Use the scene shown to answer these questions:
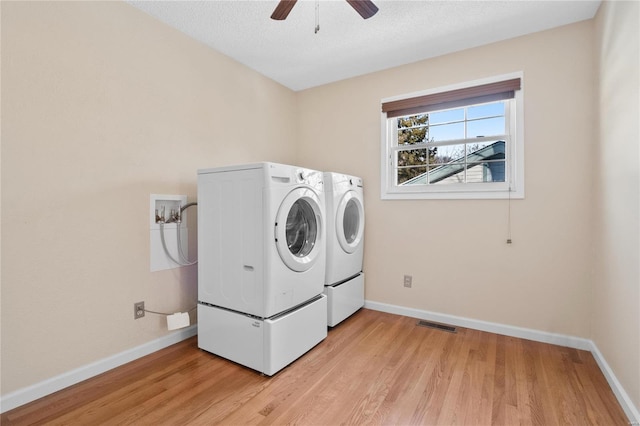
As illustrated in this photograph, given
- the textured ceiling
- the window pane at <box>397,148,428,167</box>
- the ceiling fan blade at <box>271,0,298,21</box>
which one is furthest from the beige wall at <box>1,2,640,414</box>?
the ceiling fan blade at <box>271,0,298,21</box>

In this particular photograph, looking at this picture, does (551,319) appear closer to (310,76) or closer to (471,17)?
(471,17)

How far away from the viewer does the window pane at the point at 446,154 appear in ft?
8.91

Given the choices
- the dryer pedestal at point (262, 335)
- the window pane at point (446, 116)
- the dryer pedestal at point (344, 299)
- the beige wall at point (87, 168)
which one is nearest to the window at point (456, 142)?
the window pane at point (446, 116)

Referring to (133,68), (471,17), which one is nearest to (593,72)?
(471,17)

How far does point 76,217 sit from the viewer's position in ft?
5.84

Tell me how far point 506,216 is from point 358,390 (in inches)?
69.0

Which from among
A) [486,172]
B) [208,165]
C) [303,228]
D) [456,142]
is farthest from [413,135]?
[208,165]

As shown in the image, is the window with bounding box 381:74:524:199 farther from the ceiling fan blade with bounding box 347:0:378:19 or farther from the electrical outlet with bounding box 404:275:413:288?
the ceiling fan blade with bounding box 347:0:378:19

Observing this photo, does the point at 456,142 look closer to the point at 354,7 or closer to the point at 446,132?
the point at 446,132

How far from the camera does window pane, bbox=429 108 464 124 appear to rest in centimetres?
273

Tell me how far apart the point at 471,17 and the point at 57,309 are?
321 centimetres

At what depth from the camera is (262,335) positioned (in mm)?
1847

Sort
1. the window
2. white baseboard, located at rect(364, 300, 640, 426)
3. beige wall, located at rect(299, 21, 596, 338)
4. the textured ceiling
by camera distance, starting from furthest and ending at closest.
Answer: the window < beige wall, located at rect(299, 21, 596, 338) < the textured ceiling < white baseboard, located at rect(364, 300, 640, 426)

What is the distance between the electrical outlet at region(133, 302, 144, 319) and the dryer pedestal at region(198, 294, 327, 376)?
0.37 metres
